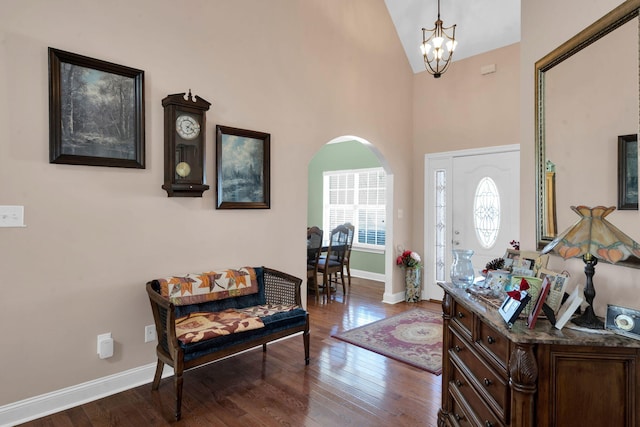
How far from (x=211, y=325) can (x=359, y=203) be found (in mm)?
4948

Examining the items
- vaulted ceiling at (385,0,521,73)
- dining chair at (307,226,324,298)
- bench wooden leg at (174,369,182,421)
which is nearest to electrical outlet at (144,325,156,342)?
bench wooden leg at (174,369,182,421)

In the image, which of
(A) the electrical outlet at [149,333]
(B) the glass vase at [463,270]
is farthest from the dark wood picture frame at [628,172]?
(A) the electrical outlet at [149,333]

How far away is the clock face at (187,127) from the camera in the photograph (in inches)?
119

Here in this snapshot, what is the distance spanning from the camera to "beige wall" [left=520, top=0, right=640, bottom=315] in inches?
64.4

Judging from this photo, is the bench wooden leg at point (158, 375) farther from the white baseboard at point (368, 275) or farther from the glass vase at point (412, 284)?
the white baseboard at point (368, 275)

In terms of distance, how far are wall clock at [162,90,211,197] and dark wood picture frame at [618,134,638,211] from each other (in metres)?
2.72

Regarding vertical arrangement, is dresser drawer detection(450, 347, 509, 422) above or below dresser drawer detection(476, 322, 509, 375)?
below

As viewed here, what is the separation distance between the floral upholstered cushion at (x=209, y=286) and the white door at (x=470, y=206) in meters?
3.04

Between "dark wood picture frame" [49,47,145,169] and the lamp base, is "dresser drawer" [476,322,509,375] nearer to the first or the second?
the lamp base

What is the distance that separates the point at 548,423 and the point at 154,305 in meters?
2.47

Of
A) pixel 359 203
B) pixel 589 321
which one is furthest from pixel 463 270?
pixel 359 203

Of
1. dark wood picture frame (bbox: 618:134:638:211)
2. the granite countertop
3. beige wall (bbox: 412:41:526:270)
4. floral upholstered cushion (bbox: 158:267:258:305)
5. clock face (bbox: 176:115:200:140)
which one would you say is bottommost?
floral upholstered cushion (bbox: 158:267:258:305)

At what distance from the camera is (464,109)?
201 inches

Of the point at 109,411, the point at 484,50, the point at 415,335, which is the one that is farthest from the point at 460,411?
the point at 484,50
